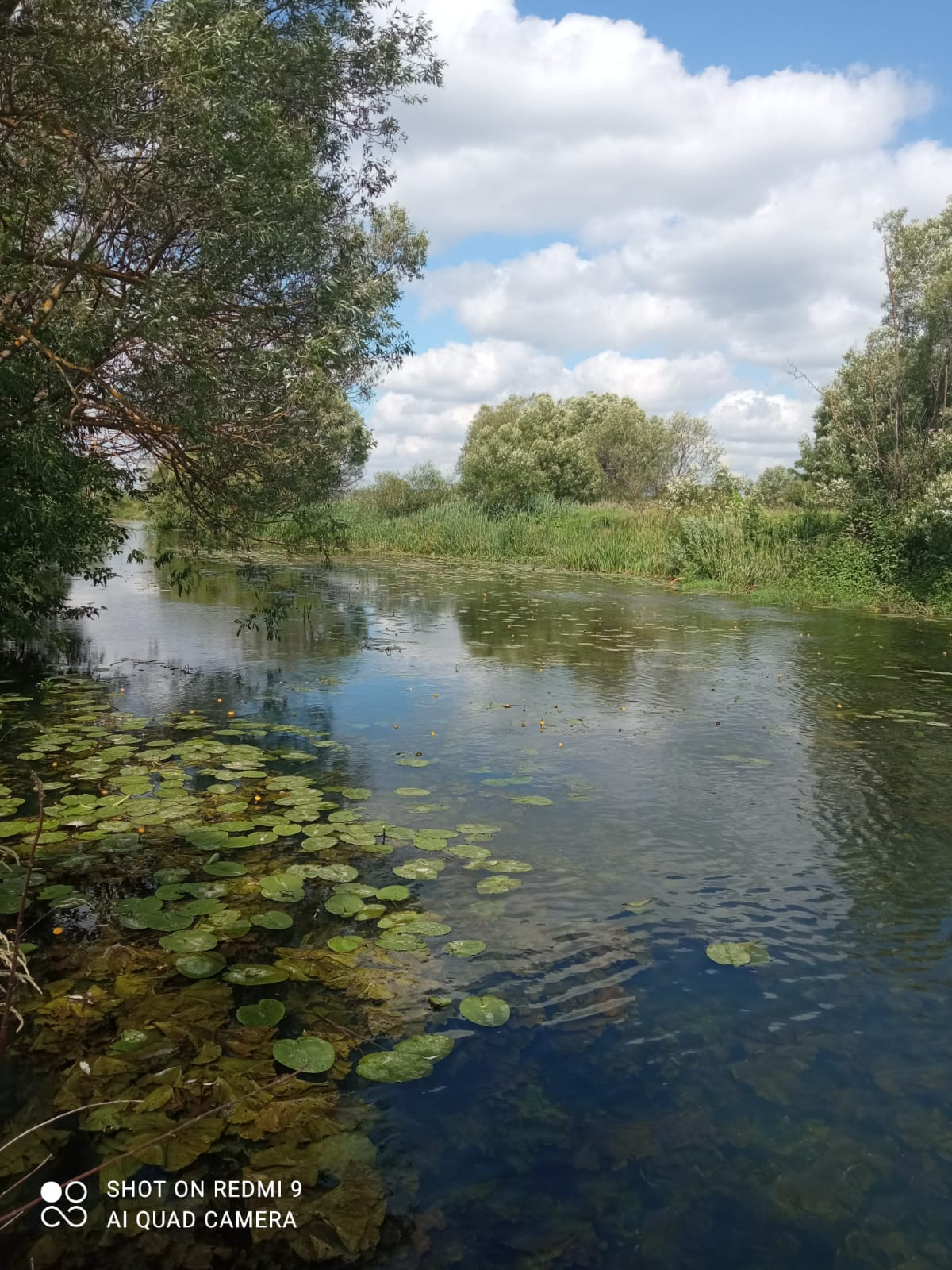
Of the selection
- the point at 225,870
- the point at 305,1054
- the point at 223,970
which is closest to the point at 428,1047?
the point at 305,1054

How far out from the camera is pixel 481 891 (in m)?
4.65

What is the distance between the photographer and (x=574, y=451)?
47.6 metres

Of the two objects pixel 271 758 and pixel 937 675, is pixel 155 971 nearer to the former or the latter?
pixel 271 758

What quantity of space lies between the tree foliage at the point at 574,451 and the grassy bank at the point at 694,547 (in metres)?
2.52

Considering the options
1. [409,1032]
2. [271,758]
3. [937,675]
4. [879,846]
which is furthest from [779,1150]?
[937,675]

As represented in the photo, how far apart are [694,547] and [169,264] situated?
66.9 feet

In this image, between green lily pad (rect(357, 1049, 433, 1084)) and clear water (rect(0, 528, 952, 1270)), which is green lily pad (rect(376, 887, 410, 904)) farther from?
green lily pad (rect(357, 1049, 433, 1084))

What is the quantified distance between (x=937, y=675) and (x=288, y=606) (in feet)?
38.7

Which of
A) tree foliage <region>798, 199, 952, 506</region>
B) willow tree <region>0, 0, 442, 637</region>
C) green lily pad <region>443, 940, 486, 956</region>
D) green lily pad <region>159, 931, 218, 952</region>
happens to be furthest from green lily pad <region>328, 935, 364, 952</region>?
tree foliage <region>798, 199, 952, 506</region>

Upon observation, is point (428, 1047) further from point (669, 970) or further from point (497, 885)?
point (497, 885)

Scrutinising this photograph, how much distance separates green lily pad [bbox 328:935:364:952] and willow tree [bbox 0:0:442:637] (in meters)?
3.71

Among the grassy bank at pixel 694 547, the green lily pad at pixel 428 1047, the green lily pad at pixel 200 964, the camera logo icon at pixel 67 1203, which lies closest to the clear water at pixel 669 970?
the green lily pad at pixel 428 1047

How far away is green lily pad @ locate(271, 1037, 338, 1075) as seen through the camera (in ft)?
10.1

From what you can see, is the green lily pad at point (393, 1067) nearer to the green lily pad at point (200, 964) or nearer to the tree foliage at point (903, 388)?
the green lily pad at point (200, 964)
